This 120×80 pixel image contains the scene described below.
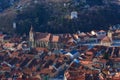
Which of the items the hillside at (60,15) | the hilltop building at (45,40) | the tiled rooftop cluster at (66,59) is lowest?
the hillside at (60,15)

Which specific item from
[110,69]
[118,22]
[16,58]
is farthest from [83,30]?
[110,69]

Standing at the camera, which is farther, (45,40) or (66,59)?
(45,40)

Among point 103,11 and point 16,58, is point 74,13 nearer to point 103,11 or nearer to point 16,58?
point 103,11

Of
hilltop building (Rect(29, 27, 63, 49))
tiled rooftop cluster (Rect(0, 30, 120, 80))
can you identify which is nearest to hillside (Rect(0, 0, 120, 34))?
tiled rooftop cluster (Rect(0, 30, 120, 80))

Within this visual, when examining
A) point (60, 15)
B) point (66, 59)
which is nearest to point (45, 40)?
point (66, 59)

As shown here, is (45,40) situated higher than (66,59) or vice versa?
(66,59)

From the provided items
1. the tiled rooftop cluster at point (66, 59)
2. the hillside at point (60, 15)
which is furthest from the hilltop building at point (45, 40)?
the hillside at point (60, 15)

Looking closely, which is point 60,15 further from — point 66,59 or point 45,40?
point 66,59

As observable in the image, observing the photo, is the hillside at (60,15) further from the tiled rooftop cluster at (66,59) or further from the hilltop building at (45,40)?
the hilltop building at (45,40)
